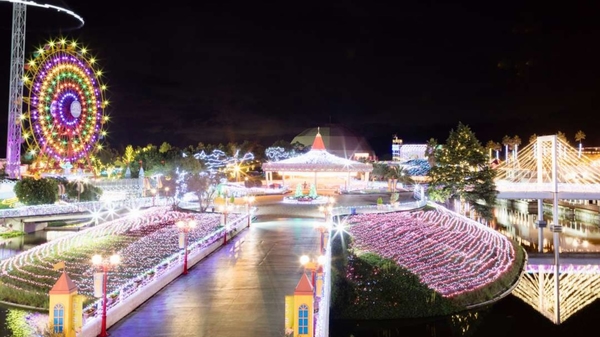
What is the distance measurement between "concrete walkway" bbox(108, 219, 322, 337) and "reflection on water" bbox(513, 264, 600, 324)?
851 cm

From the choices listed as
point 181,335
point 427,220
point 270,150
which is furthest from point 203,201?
point 270,150

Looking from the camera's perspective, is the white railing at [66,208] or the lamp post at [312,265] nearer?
the lamp post at [312,265]

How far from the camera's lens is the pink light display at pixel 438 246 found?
21.0m

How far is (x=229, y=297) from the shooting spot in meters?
14.5

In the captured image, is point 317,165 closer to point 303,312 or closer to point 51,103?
point 51,103

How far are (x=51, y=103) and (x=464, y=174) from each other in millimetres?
30602

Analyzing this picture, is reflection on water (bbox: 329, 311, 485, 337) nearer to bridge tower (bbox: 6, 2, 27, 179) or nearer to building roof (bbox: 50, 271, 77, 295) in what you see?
building roof (bbox: 50, 271, 77, 295)

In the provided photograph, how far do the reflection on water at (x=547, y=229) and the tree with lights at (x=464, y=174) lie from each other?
279cm

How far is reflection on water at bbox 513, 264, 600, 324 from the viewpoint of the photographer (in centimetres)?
2023

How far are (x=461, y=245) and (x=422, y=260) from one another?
408 cm

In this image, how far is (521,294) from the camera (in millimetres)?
21844

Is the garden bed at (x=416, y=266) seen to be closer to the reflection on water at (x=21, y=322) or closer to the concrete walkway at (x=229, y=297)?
the concrete walkway at (x=229, y=297)

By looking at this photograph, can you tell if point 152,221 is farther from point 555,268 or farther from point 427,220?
point 555,268

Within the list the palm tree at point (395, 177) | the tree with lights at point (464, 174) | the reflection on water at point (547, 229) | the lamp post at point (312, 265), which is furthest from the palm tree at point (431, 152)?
the lamp post at point (312, 265)
